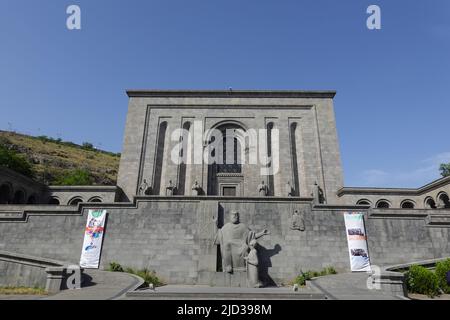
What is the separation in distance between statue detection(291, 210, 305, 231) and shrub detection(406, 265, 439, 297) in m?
5.90

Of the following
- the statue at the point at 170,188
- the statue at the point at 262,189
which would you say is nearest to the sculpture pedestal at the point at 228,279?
the statue at the point at 262,189

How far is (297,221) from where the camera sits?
55.8 ft

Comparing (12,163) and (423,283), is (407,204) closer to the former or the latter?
(423,283)

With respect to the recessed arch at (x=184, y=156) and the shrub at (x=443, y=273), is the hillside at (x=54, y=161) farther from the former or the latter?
the shrub at (x=443, y=273)

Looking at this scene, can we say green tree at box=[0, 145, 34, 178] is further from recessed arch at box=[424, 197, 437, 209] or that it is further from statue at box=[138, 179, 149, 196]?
recessed arch at box=[424, 197, 437, 209]

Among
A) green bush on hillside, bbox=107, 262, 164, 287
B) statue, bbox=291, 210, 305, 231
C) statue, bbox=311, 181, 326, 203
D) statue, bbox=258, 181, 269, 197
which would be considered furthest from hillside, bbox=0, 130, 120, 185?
statue, bbox=291, 210, 305, 231

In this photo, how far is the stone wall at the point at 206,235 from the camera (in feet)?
53.1

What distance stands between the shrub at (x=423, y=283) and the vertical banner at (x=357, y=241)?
3.87 m

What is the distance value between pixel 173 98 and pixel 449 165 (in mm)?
47413

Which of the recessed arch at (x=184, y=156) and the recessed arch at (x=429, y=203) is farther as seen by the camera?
the recessed arch at (x=184, y=156)

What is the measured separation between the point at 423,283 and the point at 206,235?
10472mm
